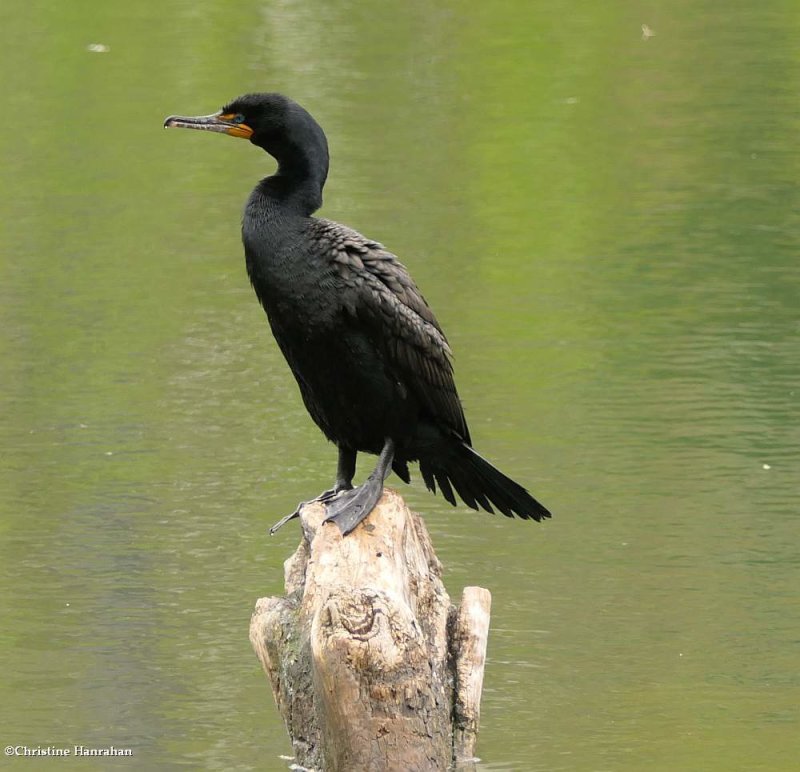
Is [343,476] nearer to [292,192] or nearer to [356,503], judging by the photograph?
[356,503]

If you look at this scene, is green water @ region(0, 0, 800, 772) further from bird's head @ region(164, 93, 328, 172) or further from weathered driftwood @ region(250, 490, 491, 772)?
bird's head @ region(164, 93, 328, 172)

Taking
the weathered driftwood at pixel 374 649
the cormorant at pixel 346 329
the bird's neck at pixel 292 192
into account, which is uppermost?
the bird's neck at pixel 292 192

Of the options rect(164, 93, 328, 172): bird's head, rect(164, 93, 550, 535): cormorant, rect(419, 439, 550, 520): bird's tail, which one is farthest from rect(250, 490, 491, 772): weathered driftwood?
rect(164, 93, 328, 172): bird's head

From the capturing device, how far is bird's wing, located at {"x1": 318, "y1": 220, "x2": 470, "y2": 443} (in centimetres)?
555

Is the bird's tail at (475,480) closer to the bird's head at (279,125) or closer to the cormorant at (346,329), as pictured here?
the cormorant at (346,329)

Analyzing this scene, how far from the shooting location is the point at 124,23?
1914 cm

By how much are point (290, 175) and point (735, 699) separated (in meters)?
2.46

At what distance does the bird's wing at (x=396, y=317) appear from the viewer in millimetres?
5547

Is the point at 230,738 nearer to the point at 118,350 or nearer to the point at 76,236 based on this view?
the point at 118,350

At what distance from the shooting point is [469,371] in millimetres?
9977

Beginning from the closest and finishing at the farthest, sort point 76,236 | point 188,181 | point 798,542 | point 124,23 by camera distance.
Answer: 1. point 798,542
2. point 76,236
3. point 188,181
4. point 124,23

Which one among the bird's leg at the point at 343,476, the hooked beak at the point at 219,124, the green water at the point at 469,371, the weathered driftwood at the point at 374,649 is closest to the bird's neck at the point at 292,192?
the hooked beak at the point at 219,124

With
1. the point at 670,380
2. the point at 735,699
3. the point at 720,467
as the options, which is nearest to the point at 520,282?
the point at 670,380

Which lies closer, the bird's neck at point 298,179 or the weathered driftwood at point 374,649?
the weathered driftwood at point 374,649
